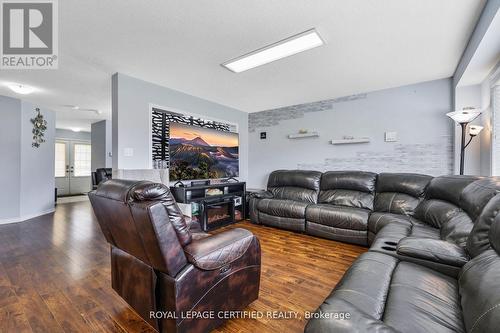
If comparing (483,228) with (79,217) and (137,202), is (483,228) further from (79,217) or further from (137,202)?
(79,217)

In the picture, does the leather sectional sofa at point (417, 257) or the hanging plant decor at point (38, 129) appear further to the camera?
the hanging plant decor at point (38, 129)

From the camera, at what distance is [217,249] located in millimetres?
1366

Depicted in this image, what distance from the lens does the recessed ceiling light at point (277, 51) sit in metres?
2.19

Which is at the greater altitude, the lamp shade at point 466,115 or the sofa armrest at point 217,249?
the lamp shade at point 466,115

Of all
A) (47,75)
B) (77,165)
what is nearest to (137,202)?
(47,75)

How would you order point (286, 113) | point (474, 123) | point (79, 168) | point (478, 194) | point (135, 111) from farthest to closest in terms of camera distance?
point (79, 168) → point (286, 113) → point (135, 111) → point (474, 123) → point (478, 194)

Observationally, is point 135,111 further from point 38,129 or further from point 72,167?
point 72,167

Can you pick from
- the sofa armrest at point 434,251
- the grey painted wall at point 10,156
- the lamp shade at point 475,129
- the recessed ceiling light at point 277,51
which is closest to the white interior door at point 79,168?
the grey painted wall at point 10,156

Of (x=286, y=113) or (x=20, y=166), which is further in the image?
(x=286, y=113)

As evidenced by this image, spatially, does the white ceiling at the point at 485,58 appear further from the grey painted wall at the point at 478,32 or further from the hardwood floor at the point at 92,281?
the hardwood floor at the point at 92,281

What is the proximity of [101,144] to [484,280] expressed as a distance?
779cm

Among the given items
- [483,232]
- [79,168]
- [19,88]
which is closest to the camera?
[483,232]

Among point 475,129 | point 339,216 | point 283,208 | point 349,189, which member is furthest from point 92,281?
point 475,129

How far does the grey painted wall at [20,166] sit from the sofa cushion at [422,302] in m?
6.08
